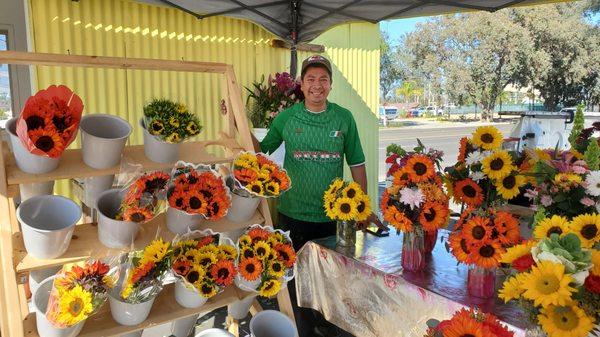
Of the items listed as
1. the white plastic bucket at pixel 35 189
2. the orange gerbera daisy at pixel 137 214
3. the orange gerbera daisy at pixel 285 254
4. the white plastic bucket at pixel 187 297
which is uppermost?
the white plastic bucket at pixel 35 189

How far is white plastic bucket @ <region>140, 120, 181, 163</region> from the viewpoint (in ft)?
5.30

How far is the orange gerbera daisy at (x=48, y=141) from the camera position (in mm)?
1271

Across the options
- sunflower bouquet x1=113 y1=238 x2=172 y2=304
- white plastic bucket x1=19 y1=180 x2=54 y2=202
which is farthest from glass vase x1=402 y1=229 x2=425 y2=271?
A: white plastic bucket x1=19 y1=180 x2=54 y2=202

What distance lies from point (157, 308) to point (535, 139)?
4561 millimetres

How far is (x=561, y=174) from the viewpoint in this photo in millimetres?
1363

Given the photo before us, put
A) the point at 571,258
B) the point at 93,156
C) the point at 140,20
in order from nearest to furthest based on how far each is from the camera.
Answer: the point at 571,258
the point at 93,156
the point at 140,20

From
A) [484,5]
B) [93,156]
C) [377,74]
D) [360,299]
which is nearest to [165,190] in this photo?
[93,156]

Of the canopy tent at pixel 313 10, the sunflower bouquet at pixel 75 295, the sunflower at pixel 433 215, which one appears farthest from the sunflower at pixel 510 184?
the canopy tent at pixel 313 10

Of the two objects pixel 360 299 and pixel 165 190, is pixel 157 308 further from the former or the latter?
pixel 360 299

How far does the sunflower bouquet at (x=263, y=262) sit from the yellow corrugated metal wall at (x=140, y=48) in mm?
2325

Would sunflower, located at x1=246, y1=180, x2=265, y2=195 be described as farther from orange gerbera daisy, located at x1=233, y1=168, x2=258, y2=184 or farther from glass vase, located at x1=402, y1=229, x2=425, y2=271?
glass vase, located at x1=402, y1=229, x2=425, y2=271

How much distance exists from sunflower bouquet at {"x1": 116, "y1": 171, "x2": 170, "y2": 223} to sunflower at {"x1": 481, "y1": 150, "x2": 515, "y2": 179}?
3.83ft

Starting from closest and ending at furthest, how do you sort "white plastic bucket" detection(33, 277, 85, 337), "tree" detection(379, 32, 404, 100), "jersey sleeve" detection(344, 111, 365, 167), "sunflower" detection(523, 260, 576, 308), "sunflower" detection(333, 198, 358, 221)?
"sunflower" detection(523, 260, 576, 308), "white plastic bucket" detection(33, 277, 85, 337), "sunflower" detection(333, 198, 358, 221), "jersey sleeve" detection(344, 111, 365, 167), "tree" detection(379, 32, 404, 100)

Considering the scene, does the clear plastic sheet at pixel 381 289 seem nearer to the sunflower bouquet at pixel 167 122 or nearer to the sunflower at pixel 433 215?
the sunflower at pixel 433 215
